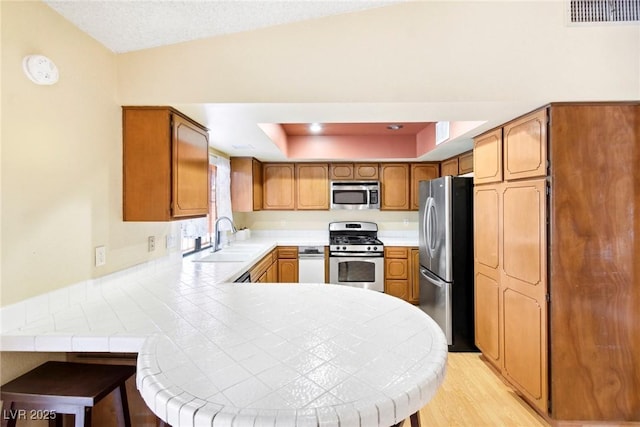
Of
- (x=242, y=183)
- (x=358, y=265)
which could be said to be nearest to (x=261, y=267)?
(x=242, y=183)

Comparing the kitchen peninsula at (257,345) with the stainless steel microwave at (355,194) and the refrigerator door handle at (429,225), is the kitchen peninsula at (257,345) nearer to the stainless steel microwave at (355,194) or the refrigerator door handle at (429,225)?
the refrigerator door handle at (429,225)

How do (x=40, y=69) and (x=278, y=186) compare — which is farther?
(x=278, y=186)

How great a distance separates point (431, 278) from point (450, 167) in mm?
1523

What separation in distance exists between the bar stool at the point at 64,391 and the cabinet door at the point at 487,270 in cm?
247

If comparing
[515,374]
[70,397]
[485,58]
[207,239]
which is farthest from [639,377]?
[207,239]

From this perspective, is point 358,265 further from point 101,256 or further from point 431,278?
point 101,256

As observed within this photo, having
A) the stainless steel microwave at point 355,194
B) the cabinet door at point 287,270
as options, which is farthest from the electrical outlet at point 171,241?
the stainless steel microwave at point 355,194

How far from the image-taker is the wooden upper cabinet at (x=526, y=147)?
6.05ft

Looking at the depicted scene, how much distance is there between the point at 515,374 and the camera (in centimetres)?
212

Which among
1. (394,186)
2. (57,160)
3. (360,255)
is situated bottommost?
(360,255)

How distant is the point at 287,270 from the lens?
3906 mm

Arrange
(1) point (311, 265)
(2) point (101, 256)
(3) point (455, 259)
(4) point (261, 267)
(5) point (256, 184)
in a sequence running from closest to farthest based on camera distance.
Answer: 1. (2) point (101, 256)
2. (3) point (455, 259)
3. (4) point (261, 267)
4. (1) point (311, 265)
5. (5) point (256, 184)


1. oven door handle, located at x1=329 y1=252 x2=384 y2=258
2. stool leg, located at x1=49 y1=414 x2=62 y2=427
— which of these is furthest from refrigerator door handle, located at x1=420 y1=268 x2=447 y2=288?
stool leg, located at x1=49 y1=414 x2=62 y2=427

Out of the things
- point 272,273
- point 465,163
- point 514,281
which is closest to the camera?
point 514,281
